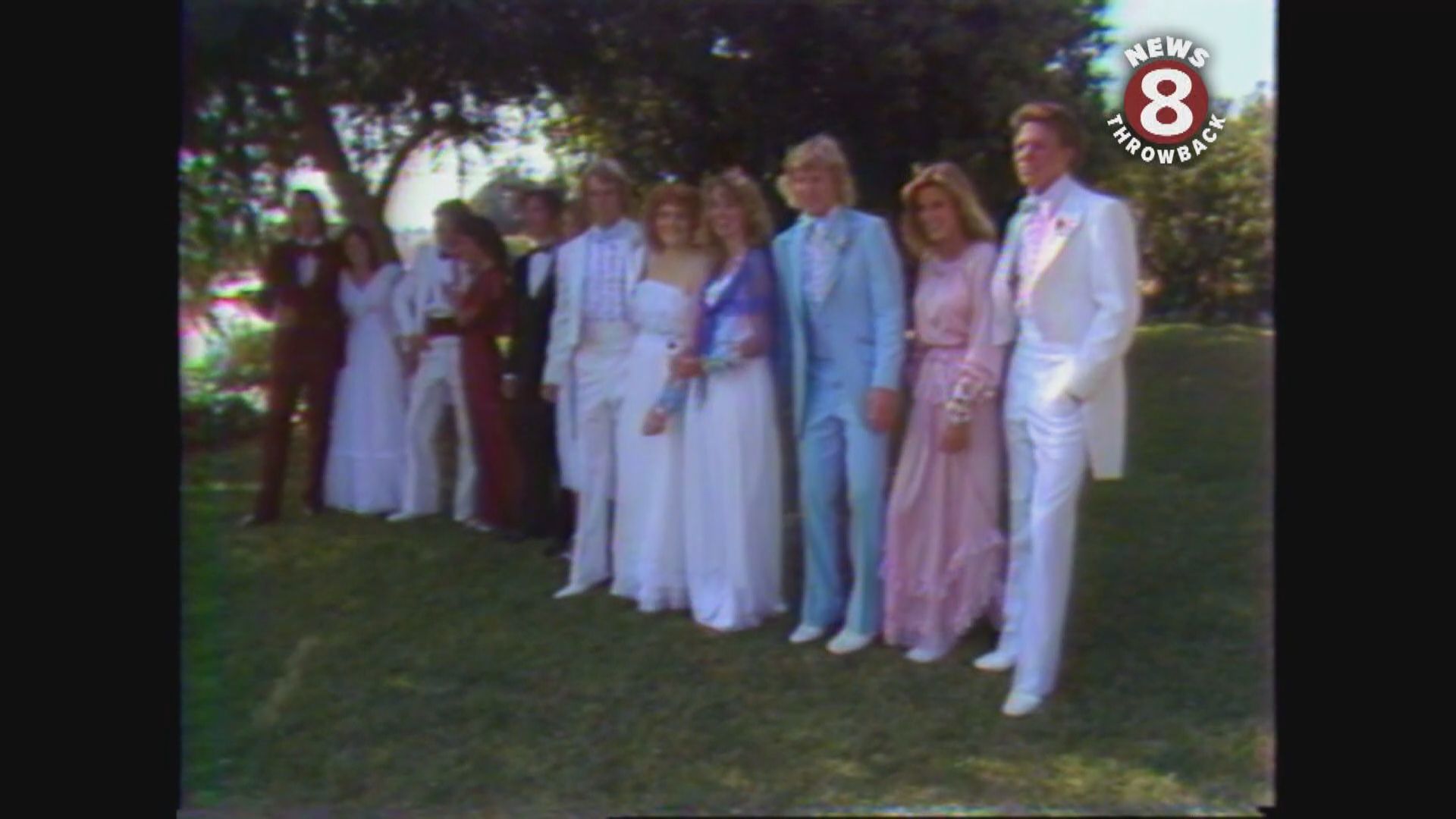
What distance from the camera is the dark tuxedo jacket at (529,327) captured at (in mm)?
5832

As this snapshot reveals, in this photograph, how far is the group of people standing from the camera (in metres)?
4.57

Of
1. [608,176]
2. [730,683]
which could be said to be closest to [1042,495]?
[730,683]

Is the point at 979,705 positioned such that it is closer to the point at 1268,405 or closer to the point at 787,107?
the point at 1268,405

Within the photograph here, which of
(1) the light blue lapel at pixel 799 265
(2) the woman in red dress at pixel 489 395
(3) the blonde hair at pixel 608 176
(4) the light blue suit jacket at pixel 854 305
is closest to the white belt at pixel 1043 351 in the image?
(4) the light blue suit jacket at pixel 854 305

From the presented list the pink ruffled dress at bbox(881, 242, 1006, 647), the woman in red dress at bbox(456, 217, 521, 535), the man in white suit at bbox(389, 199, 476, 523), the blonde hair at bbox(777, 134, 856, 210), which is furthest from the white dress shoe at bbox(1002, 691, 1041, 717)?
the man in white suit at bbox(389, 199, 476, 523)

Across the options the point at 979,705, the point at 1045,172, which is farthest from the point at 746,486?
the point at 1045,172

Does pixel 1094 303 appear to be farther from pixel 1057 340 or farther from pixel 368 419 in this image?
pixel 368 419

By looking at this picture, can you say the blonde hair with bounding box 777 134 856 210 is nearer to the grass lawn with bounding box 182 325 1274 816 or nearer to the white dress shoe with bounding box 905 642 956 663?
the grass lawn with bounding box 182 325 1274 816

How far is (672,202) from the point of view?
5250mm

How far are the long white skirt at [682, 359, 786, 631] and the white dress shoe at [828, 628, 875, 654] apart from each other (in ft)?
1.10

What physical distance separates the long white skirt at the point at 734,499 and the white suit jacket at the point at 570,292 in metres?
0.54

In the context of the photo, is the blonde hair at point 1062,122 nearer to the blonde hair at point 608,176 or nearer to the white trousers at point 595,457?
the blonde hair at point 608,176

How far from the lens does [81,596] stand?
16.3 feet

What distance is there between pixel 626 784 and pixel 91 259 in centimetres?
230
